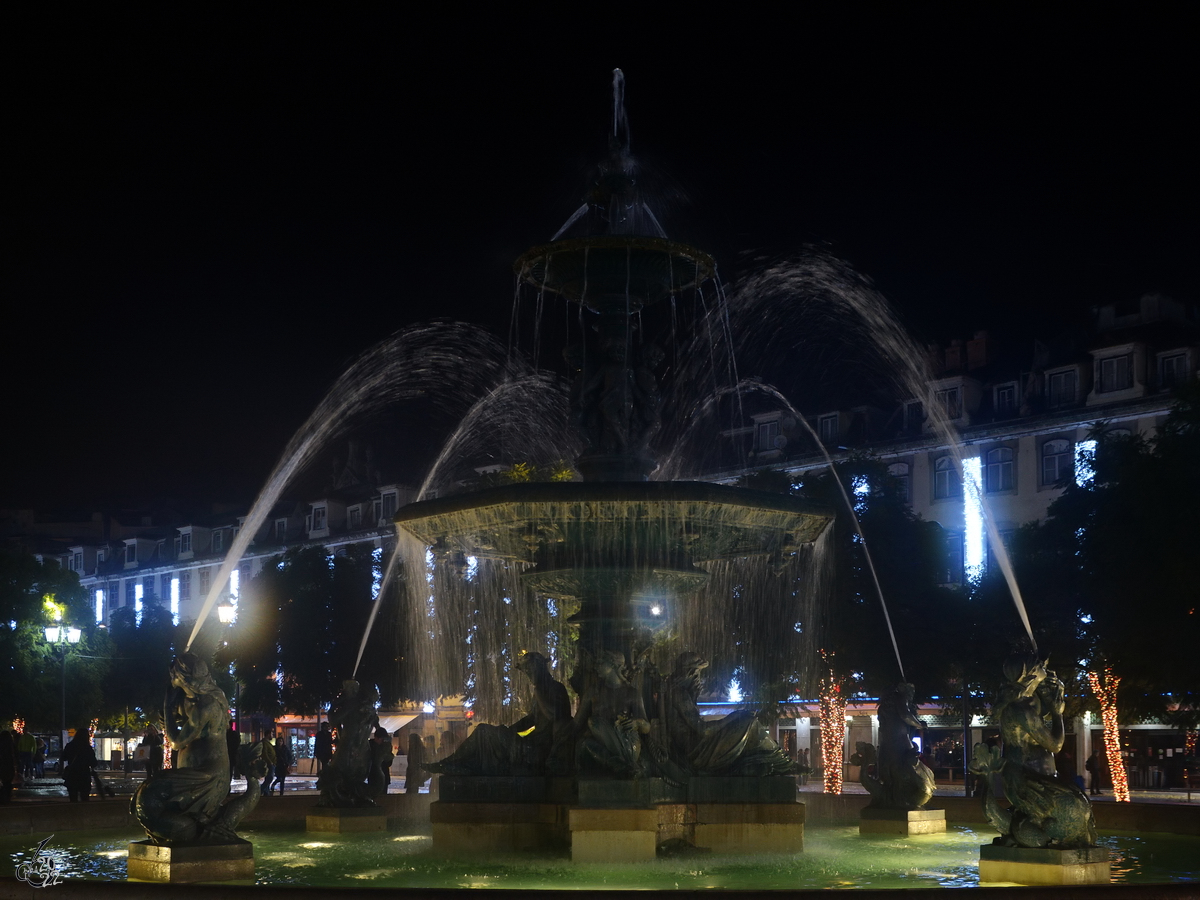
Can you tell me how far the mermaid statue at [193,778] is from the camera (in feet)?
37.4

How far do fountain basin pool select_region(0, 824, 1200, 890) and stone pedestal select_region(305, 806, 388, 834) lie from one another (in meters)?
0.56

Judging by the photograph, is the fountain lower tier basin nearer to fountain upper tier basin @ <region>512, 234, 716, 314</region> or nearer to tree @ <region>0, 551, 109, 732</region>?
fountain upper tier basin @ <region>512, 234, 716, 314</region>

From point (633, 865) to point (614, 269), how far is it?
6326 millimetres

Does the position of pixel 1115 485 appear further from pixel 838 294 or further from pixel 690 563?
pixel 690 563

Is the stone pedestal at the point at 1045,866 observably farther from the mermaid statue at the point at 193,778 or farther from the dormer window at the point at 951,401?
the dormer window at the point at 951,401

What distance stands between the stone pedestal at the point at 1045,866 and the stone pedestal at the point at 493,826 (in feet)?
15.2

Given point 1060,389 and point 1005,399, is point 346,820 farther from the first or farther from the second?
point 1005,399

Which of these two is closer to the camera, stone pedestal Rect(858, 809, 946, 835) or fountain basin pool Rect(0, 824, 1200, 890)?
fountain basin pool Rect(0, 824, 1200, 890)

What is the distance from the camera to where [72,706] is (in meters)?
56.2

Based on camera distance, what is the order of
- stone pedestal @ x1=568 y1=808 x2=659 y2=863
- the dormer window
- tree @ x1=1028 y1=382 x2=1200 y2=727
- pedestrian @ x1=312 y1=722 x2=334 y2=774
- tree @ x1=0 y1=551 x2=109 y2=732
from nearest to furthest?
stone pedestal @ x1=568 y1=808 x2=659 y2=863, tree @ x1=1028 y1=382 x2=1200 y2=727, pedestrian @ x1=312 y1=722 x2=334 y2=774, tree @ x1=0 y1=551 x2=109 y2=732, the dormer window

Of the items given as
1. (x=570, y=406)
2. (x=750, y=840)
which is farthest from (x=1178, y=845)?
(x=570, y=406)

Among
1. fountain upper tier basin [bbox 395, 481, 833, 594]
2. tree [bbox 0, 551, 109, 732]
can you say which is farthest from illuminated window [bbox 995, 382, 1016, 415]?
fountain upper tier basin [bbox 395, 481, 833, 594]

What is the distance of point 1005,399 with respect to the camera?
5800 centimetres

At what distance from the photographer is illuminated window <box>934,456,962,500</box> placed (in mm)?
58938
